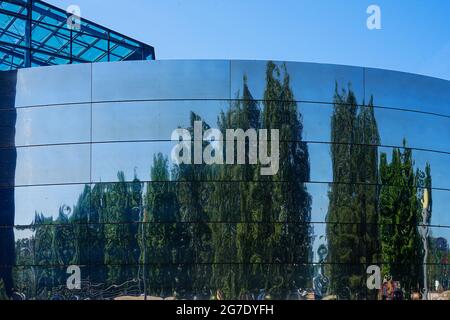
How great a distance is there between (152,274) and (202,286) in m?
1.39

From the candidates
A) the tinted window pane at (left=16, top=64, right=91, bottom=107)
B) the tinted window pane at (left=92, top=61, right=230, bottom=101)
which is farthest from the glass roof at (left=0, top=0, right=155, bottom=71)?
the tinted window pane at (left=92, top=61, right=230, bottom=101)

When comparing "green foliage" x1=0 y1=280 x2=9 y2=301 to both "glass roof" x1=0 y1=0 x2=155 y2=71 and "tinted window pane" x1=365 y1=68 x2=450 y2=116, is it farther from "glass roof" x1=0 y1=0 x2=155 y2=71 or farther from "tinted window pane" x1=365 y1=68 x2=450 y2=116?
"tinted window pane" x1=365 y1=68 x2=450 y2=116

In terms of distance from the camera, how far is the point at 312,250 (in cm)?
1614

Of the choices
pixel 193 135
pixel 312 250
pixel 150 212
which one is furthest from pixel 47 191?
pixel 312 250

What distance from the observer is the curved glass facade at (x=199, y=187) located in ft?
51.9

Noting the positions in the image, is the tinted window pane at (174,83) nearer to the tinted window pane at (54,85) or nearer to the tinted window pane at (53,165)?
the tinted window pane at (54,85)

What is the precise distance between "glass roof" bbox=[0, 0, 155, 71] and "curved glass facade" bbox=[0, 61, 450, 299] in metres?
6.10

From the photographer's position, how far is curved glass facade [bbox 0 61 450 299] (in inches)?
623

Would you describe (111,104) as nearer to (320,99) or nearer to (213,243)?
(213,243)

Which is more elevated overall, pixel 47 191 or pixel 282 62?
pixel 282 62

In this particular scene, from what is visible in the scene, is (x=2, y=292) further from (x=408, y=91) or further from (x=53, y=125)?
(x=408, y=91)

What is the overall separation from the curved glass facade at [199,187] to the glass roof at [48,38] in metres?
6.10

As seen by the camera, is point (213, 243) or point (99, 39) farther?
point (99, 39)

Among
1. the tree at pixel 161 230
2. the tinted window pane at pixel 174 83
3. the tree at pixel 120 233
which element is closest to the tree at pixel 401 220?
the tinted window pane at pixel 174 83
